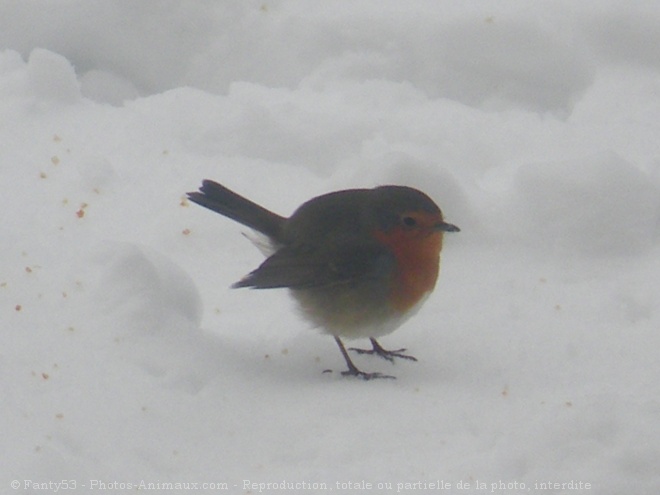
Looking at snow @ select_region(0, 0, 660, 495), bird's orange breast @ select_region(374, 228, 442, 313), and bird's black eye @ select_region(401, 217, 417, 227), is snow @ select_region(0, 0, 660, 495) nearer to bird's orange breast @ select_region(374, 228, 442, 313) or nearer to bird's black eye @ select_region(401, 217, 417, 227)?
bird's orange breast @ select_region(374, 228, 442, 313)

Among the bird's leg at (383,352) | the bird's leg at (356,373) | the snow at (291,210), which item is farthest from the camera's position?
the bird's leg at (383,352)

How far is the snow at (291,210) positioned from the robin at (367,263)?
0.18 meters

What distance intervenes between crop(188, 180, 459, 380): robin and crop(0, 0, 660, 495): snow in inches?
7.0

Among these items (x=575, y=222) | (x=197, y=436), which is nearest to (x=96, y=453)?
(x=197, y=436)

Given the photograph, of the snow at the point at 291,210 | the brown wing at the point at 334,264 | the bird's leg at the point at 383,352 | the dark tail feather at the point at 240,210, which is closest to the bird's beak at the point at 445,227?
the brown wing at the point at 334,264

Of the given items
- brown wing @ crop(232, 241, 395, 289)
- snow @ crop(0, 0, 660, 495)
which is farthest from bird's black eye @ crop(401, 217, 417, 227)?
snow @ crop(0, 0, 660, 495)

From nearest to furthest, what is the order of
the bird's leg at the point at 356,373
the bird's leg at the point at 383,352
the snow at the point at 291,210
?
the snow at the point at 291,210 → the bird's leg at the point at 356,373 → the bird's leg at the point at 383,352

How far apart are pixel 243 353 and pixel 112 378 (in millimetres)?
603

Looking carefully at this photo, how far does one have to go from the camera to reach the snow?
11.1 ft

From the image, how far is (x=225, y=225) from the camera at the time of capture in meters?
5.06

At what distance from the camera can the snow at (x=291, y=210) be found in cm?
339

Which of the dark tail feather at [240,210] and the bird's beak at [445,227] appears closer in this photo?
the bird's beak at [445,227]

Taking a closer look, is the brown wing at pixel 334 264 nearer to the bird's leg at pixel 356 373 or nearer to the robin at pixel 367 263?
the robin at pixel 367 263

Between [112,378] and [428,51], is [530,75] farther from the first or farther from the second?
[112,378]
